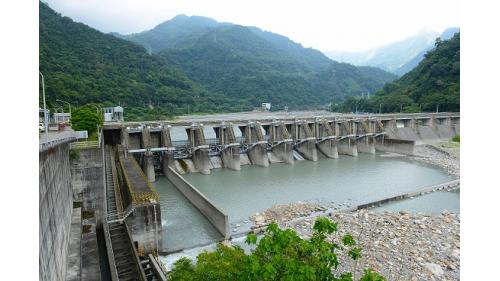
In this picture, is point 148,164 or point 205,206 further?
point 148,164

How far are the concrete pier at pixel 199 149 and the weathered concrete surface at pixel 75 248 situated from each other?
13.6 metres

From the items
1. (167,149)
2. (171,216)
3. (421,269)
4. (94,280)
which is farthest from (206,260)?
(167,149)

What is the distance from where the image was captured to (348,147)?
127 ft

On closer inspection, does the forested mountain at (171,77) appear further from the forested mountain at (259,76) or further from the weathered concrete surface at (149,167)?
the weathered concrete surface at (149,167)

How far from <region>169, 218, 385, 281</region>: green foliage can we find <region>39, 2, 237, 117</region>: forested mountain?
49543 millimetres

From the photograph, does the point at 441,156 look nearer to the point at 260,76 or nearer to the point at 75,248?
the point at 75,248

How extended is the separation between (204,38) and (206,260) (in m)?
167

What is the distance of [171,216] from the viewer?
18938 mm

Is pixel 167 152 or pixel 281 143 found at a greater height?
pixel 281 143

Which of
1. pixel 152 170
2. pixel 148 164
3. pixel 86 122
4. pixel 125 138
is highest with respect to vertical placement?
pixel 86 122

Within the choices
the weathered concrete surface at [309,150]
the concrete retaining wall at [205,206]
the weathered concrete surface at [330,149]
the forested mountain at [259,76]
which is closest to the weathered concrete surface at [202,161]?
the concrete retaining wall at [205,206]

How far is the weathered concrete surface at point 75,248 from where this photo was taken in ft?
34.9

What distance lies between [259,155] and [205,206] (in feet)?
48.0

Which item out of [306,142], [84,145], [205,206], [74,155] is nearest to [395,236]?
[205,206]
